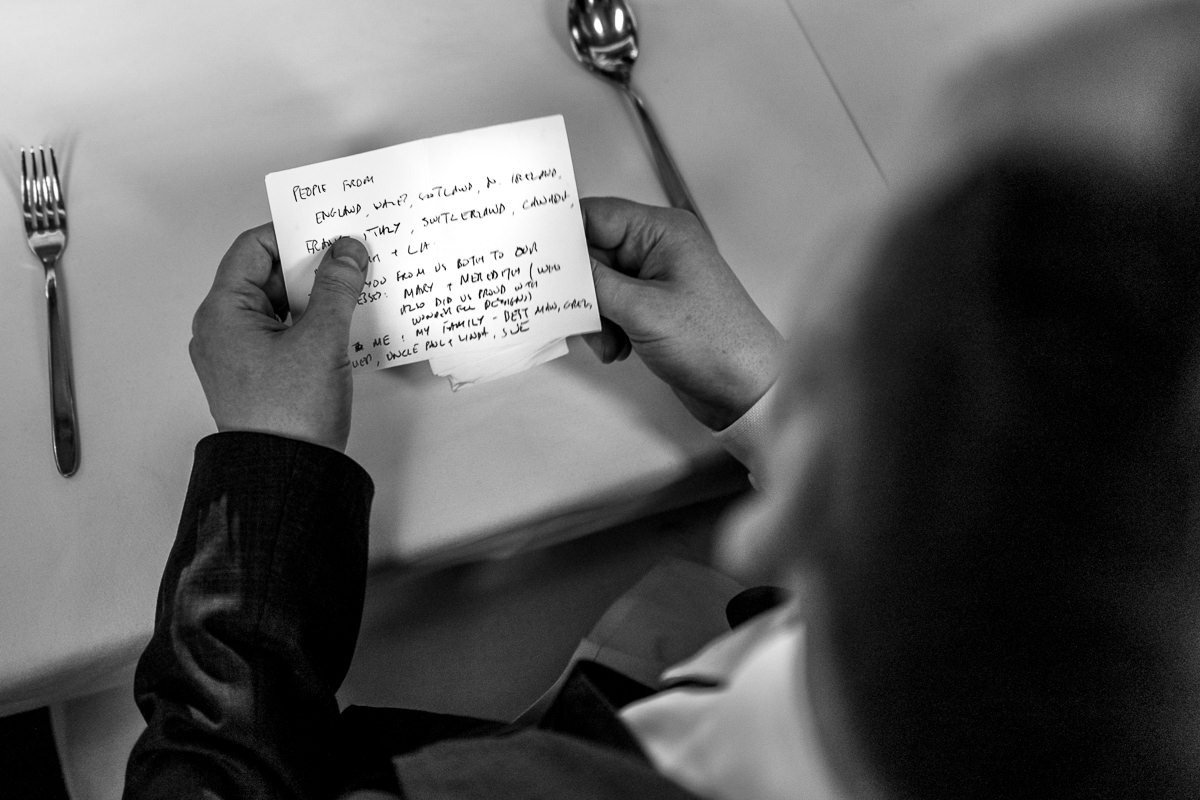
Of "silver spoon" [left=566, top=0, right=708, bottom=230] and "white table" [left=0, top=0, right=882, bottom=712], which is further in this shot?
"silver spoon" [left=566, top=0, right=708, bottom=230]

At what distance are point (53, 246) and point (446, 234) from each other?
316mm

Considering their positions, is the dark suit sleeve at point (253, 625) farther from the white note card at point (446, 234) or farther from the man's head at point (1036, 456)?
the man's head at point (1036, 456)

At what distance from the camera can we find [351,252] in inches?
23.0

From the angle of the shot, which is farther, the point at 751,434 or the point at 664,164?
the point at 664,164

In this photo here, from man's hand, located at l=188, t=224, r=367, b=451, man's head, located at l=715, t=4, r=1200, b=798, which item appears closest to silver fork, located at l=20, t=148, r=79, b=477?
man's hand, located at l=188, t=224, r=367, b=451

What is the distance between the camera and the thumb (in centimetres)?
57

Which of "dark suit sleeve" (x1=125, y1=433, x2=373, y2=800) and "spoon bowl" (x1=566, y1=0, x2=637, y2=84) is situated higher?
"spoon bowl" (x1=566, y1=0, x2=637, y2=84)

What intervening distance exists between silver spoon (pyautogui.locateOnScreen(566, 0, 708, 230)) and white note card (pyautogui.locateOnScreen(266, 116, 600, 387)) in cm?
13

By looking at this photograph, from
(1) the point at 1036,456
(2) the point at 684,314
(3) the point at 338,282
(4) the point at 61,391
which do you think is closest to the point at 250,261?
(3) the point at 338,282

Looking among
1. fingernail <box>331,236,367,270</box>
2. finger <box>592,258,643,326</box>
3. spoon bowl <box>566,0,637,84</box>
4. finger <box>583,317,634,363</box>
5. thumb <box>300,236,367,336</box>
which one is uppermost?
spoon bowl <box>566,0,637,84</box>

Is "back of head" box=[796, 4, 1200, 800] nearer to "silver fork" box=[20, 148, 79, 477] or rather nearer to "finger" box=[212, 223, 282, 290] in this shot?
"finger" box=[212, 223, 282, 290]

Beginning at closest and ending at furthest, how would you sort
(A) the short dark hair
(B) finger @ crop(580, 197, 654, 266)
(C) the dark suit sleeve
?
(A) the short dark hair
(C) the dark suit sleeve
(B) finger @ crop(580, 197, 654, 266)

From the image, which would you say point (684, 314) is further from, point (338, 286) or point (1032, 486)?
point (1032, 486)

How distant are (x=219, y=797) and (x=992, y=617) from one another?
Answer: 49cm
